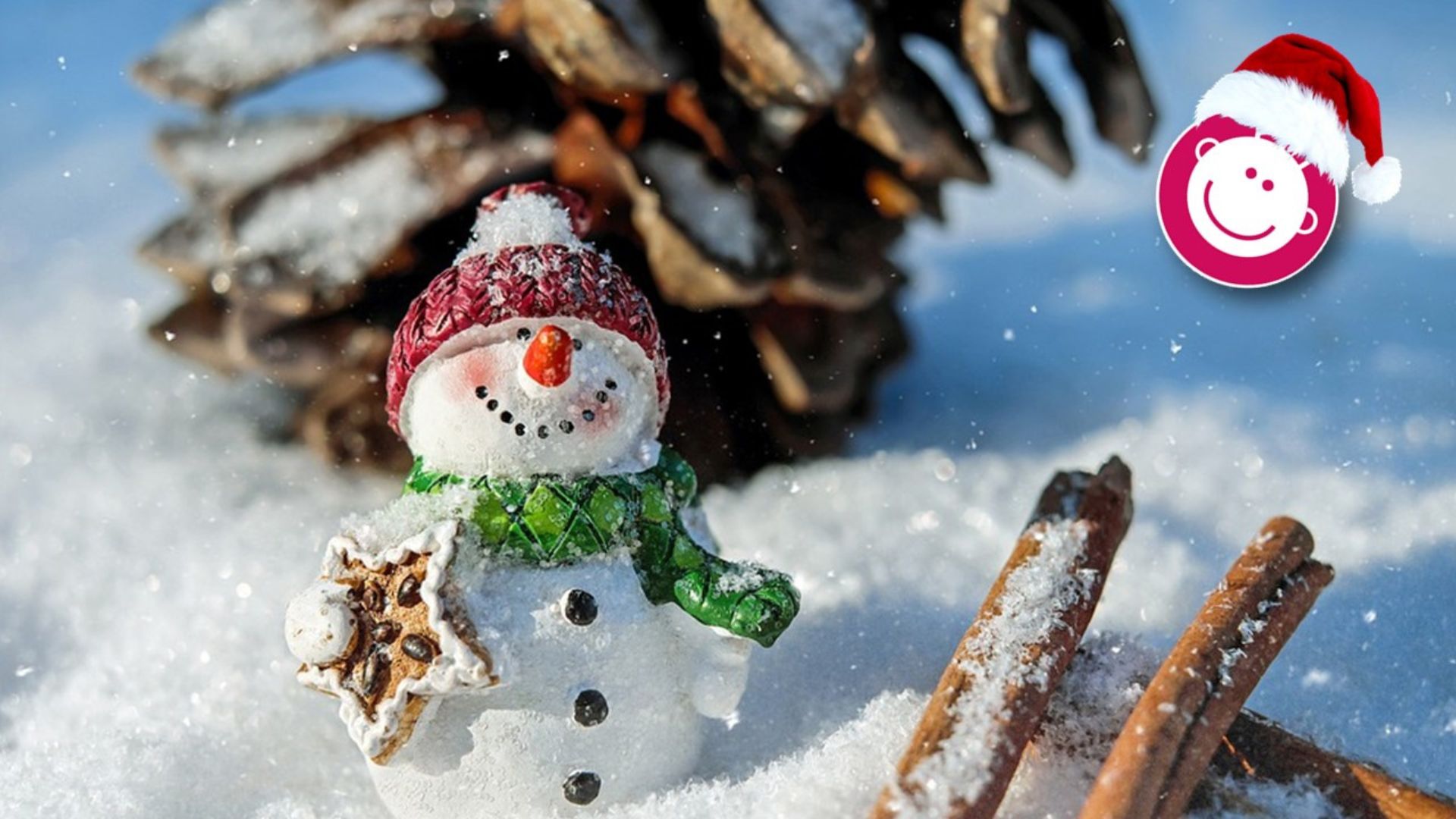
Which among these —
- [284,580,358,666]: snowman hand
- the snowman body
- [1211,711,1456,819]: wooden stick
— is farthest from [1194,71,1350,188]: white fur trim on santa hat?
[284,580,358,666]: snowman hand

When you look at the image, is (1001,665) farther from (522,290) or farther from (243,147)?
(243,147)

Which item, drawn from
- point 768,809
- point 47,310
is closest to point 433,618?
point 768,809

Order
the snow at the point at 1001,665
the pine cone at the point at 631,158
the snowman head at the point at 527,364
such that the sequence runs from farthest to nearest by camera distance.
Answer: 1. the pine cone at the point at 631,158
2. the snowman head at the point at 527,364
3. the snow at the point at 1001,665

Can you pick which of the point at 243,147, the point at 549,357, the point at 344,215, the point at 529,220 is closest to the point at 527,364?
the point at 549,357

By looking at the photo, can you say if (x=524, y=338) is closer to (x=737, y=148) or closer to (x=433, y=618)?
(x=433, y=618)

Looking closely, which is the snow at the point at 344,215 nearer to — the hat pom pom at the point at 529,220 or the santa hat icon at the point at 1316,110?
the hat pom pom at the point at 529,220

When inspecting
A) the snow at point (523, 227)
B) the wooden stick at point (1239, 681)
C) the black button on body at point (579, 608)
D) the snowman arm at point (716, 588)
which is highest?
the snow at point (523, 227)

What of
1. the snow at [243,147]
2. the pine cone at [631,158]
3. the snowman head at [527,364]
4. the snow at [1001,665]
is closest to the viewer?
the snow at [1001,665]

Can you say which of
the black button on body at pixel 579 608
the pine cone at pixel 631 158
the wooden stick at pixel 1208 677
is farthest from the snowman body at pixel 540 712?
the pine cone at pixel 631 158
